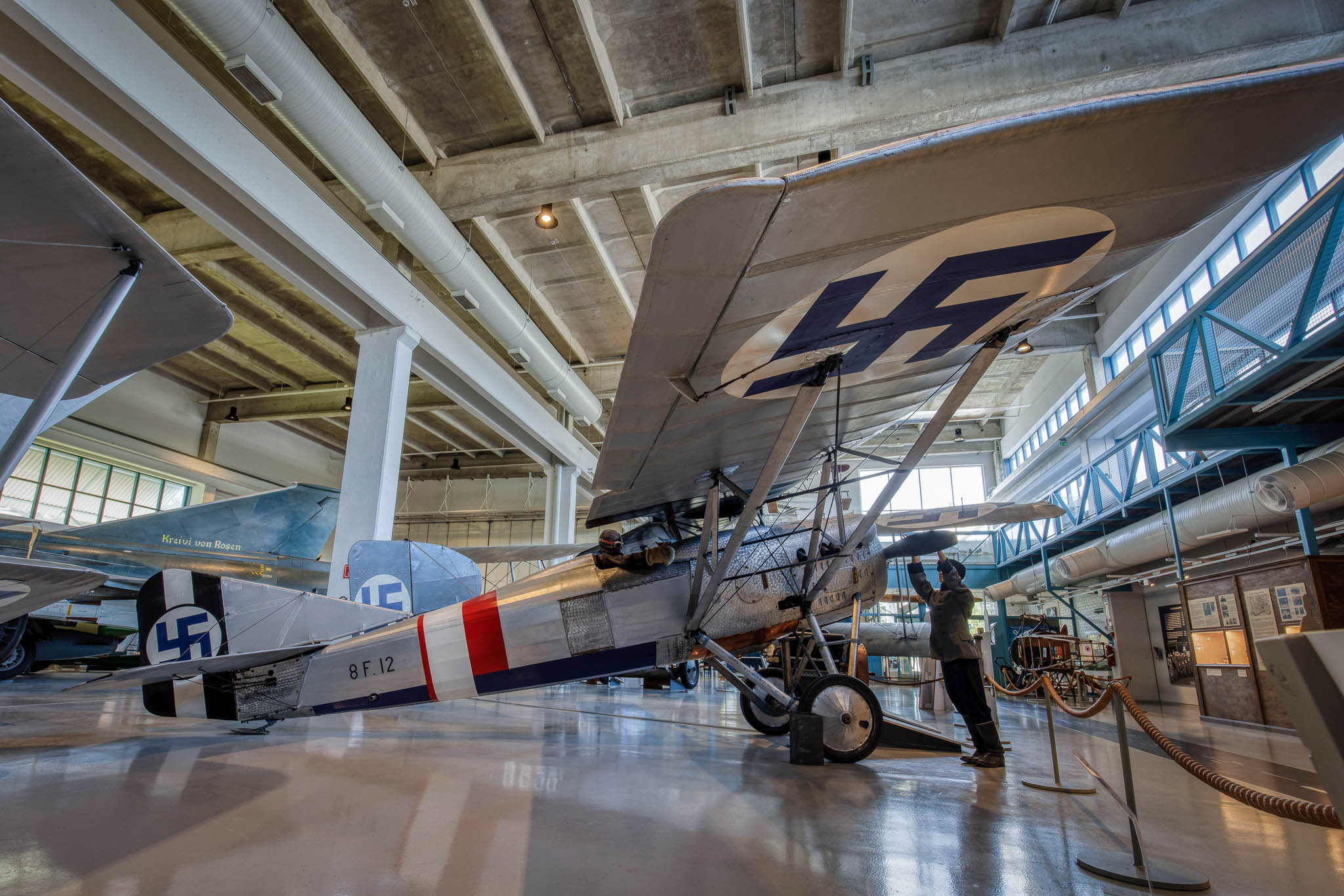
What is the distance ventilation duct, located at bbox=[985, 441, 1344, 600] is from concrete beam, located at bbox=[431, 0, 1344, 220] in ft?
15.0

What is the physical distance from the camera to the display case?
24.6 feet

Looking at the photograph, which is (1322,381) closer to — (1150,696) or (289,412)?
(1150,696)

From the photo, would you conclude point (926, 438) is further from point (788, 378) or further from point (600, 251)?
point (600, 251)

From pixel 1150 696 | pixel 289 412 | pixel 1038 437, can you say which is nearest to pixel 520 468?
pixel 289 412

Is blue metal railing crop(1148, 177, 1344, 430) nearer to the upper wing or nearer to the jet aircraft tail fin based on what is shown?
the upper wing

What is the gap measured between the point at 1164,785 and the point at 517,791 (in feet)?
14.0

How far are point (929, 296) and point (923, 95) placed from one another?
20.2ft

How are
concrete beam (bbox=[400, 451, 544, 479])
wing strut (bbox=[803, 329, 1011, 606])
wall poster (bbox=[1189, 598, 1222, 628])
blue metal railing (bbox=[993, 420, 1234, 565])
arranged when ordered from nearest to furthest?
wing strut (bbox=[803, 329, 1011, 606]) < wall poster (bbox=[1189, 598, 1222, 628]) < blue metal railing (bbox=[993, 420, 1234, 565]) < concrete beam (bbox=[400, 451, 544, 479])

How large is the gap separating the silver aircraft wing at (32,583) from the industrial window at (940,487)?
82.5 feet

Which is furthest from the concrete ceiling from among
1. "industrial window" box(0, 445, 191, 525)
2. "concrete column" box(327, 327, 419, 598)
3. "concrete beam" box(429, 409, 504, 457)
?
"industrial window" box(0, 445, 191, 525)

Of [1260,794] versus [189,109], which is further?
[189,109]

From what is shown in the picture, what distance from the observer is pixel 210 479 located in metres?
20.8

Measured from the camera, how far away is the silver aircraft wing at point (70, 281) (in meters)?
2.74

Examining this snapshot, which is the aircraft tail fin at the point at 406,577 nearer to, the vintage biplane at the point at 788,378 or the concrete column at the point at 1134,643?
the vintage biplane at the point at 788,378
